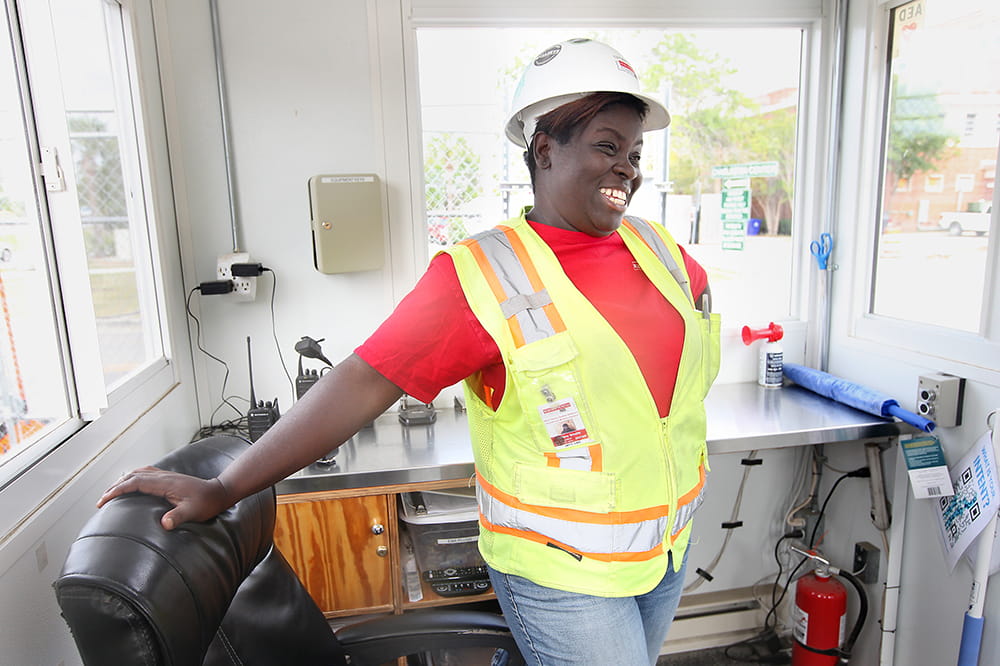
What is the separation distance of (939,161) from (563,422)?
1.61 m

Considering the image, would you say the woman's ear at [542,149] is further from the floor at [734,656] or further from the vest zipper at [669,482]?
the floor at [734,656]

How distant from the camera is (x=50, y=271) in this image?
1.18 m

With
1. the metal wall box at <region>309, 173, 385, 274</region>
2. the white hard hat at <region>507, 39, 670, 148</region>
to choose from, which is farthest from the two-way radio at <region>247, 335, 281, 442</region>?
the white hard hat at <region>507, 39, 670, 148</region>

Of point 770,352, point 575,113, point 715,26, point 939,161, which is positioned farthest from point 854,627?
point 715,26

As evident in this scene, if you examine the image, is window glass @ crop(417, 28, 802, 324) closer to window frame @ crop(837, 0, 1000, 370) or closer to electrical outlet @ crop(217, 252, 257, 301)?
window frame @ crop(837, 0, 1000, 370)

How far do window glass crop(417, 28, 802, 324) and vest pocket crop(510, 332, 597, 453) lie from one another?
4.11 ft

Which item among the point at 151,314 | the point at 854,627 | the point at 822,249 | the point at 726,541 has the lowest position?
the point at 854,627

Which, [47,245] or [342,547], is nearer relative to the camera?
[47,245]

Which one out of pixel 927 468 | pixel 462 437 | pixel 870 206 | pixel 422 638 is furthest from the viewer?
pixel 870 206

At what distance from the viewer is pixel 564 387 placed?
0.99 meters

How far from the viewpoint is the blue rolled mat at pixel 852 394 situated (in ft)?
5.90

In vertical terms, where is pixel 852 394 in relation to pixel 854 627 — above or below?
above

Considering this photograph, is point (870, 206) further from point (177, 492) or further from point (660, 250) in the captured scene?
point (177, 492)

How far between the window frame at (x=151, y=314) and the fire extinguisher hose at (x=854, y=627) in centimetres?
219
